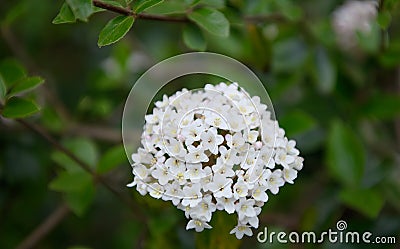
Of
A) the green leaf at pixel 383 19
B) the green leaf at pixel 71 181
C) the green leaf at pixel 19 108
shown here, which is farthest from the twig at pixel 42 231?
the green leaf at pixel 383 19

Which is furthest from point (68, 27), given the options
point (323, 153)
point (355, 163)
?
point (355, 163)

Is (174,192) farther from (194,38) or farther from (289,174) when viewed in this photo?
(194,38)

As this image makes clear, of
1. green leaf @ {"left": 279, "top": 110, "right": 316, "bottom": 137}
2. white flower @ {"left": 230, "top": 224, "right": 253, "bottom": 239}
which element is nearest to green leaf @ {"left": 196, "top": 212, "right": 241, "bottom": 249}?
white flower @ {"left": 230, "top": 224, "right": 253, "bottom": 239}

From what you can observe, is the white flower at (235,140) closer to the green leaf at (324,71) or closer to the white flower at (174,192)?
the white flower at (174,192)

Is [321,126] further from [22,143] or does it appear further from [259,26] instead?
[22,143]

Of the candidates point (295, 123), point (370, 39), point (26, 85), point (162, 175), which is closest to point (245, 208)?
point (162, 175)
